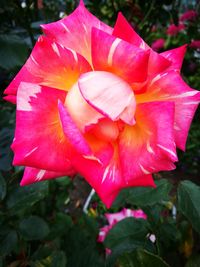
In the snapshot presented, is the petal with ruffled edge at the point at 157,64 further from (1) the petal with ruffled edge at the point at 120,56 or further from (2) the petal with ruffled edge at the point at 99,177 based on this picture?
(2) the petal with ruffled edge at the point at 99,177

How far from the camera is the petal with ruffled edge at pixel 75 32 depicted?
405mm

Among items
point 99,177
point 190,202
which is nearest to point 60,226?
point 190,202

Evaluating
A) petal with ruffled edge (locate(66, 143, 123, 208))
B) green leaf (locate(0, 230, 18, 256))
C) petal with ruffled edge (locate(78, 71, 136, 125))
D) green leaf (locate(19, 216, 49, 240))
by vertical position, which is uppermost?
petal with ruffled edge (locate(78, 71, 136, 125))

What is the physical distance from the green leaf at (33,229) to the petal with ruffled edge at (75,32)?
48cm

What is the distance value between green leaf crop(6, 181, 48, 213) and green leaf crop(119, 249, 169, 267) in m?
0.21

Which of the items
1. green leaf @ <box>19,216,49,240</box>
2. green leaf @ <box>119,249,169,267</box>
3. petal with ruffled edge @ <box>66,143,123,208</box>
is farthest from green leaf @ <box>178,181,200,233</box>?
green leaf @ <box>19,216,49,240</box>

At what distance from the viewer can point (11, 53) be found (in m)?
0.67

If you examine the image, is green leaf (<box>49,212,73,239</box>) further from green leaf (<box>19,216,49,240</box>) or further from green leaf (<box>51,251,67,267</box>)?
green leaf (<box>51,251,67,267</box>)

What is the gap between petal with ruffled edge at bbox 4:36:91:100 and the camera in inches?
14.9

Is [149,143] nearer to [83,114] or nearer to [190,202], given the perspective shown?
[83,114]

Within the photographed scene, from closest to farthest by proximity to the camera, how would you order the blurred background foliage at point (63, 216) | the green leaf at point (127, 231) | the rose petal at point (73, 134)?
the rose petal at point (73, 134) → the blurred background foliage at point (63, 216) → the green leaf at point (127, 231)

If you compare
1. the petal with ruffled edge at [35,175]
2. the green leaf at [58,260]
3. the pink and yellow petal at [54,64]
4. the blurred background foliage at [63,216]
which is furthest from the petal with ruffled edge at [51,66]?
the green leaf at [58,260]

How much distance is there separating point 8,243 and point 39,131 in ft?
1.35

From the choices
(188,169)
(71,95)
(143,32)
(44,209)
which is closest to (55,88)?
(71,95)
